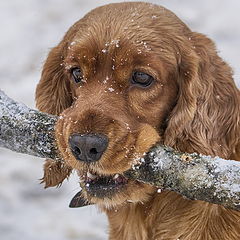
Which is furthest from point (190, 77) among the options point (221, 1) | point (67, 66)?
point (221, 1)

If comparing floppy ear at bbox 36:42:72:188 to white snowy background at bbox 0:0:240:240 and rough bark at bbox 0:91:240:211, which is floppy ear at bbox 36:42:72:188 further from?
white snowy background at bbox 0:0:240:240

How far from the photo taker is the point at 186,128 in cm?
454

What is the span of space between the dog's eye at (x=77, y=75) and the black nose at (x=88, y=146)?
645 mm

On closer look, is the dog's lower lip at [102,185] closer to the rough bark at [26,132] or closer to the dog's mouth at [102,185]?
the dog's mouth at [102,185]

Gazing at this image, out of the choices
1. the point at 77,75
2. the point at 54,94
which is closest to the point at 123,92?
the point at 77,75

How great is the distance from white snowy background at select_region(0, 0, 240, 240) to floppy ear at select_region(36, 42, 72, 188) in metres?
1.58

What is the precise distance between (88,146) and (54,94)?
1.06 m

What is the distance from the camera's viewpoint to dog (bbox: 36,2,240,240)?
171 inches

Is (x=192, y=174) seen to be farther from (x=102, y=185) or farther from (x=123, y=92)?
(x=123, y=92)

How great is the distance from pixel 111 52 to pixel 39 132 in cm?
59

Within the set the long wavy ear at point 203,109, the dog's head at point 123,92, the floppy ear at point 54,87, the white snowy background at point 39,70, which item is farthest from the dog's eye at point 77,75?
the white snowy background at point 39,70

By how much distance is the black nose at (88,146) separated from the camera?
4.04 metres

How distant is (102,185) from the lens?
4.35 meters

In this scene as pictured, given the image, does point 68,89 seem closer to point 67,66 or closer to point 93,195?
point 67,66
